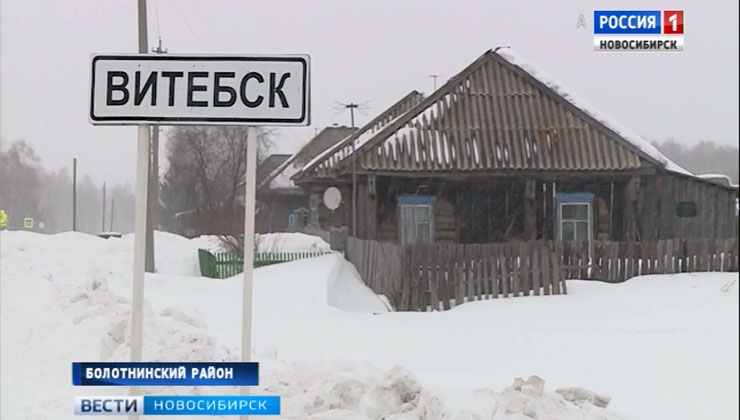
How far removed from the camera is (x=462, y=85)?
454cm

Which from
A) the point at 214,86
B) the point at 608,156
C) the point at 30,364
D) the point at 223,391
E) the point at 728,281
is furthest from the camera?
the point at 608,156

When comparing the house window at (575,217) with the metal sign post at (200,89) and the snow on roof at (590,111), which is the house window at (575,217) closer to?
the snow on roof at (590,111)

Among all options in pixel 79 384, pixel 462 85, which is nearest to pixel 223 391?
pixel 79 384

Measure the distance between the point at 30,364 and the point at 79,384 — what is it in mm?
734

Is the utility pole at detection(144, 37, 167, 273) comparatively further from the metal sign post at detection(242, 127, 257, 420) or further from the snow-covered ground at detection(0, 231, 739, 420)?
the metal sign post at detection(242, 127, 257, 420)

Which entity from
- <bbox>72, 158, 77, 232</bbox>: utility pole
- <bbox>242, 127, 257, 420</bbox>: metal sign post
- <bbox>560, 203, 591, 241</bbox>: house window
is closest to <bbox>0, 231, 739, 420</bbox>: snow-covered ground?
<bbox>72, 158, 77, 232</bbox>: utility pole

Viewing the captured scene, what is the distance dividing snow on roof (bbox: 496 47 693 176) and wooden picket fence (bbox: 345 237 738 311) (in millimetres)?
840

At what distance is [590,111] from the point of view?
15.2 ft

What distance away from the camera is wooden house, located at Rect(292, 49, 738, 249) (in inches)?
183

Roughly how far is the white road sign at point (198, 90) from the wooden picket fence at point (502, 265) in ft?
9.99

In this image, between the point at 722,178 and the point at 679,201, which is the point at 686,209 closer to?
the point at 679,201

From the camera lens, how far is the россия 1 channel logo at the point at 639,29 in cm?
354

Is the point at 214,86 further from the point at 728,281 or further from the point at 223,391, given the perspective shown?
the point at 728,281

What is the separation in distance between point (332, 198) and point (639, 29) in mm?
3470
